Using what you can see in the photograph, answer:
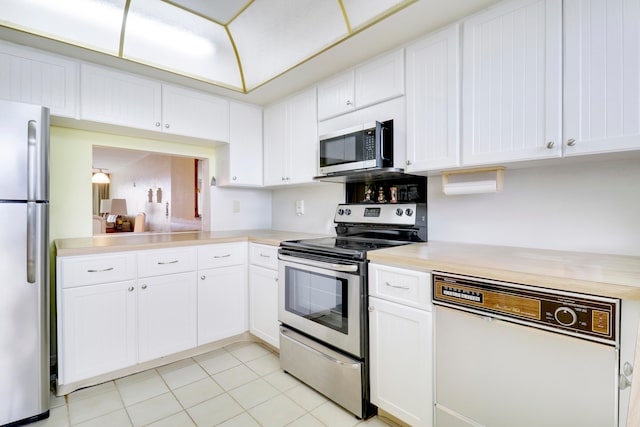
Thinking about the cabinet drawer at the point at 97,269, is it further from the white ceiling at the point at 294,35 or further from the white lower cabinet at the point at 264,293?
the white ceiling at the point at 294,35

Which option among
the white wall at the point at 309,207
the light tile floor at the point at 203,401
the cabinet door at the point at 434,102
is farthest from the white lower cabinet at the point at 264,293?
the cabinet door at the point at 434,102

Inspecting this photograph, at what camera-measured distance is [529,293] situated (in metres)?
1.14

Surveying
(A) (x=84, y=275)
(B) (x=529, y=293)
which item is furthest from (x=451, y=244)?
(A) (x=84, y=275)

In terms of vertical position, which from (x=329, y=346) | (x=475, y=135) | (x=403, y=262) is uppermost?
(x=475, y=135)

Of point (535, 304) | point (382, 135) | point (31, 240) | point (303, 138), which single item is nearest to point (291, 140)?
point (303, 138)

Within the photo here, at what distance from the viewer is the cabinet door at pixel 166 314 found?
2.17 metres

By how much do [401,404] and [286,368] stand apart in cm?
88

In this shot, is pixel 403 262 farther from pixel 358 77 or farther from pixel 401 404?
pixel 358 77

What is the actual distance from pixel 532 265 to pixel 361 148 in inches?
45.8

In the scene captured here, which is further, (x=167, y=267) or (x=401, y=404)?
(x=167, y=267)

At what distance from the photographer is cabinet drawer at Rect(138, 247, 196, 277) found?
2170 millimetres

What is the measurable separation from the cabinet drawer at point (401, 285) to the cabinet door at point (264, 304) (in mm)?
951

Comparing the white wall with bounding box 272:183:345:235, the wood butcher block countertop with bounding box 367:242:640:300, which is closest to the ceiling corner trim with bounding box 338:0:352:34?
the white wall with bounding box 272:183:345:235

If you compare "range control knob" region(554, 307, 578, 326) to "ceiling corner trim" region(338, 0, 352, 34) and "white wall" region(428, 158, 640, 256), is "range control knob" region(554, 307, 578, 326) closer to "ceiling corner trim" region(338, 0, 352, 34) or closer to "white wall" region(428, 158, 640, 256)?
"white wall" region(428, 158, 640, 256)
